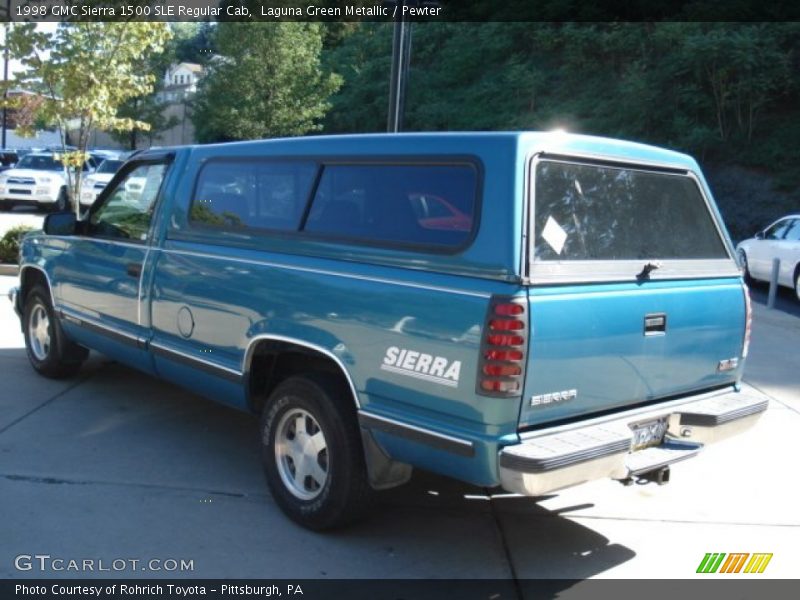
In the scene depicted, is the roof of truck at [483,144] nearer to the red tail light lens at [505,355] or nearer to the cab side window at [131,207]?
the red tail light lens at [505,355]

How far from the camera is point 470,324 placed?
11.1ft

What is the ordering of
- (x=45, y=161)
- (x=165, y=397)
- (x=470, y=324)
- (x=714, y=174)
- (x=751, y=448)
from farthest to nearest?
(x=714, y=174), (x=45, y=161), (x=165, y=397), (x=751, y=448), (x=470, y=324)

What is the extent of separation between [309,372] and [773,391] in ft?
16.8

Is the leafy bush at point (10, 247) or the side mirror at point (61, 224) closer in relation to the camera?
the side mirror at point (61, 224)

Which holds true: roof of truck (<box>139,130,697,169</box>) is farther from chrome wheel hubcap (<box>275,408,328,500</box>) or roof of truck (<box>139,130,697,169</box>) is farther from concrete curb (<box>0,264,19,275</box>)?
concrete curb (<box>0,264,19,275</box>)

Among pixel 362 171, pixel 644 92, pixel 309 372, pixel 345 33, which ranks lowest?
pixel 309 372

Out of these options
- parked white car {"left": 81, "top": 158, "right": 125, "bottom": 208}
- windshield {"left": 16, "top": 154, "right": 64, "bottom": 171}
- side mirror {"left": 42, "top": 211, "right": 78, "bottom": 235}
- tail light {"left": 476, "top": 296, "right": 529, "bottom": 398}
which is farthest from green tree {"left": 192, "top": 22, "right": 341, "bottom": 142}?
tail light {"left": 476, "top": 296, "right": 529, "bottom": 398}

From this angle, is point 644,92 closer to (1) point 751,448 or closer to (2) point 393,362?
(1) point 751,448

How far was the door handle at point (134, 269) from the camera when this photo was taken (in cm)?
535

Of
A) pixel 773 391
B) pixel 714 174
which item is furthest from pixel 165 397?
pixel 714 174

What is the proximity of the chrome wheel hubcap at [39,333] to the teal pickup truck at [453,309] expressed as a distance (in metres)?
2.00

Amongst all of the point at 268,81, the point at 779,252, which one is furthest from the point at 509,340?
the point at 268,81

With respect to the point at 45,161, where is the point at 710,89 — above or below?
above

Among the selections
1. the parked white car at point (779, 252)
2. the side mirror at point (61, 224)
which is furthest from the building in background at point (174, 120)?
the side mirror at point (61, 224)
